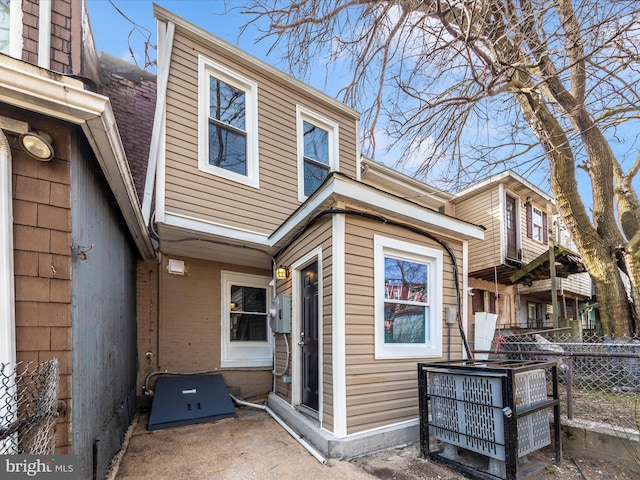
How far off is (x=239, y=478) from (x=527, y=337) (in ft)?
20.7

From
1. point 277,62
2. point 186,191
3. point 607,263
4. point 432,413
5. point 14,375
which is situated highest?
point 277,62

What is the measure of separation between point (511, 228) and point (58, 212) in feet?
38.6

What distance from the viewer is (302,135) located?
6.09 m

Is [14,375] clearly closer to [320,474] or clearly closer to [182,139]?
[320,474]

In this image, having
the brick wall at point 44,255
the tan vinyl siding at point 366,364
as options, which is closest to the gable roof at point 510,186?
the tan vinyl siding at point 366,364

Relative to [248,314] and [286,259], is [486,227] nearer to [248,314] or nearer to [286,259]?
[286,259]

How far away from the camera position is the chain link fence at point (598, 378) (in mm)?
3666

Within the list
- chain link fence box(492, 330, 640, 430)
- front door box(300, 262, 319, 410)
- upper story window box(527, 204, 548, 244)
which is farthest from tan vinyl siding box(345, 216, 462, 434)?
upper story window box(527, 204, 548, 244)

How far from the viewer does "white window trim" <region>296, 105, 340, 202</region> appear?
5.94 meters

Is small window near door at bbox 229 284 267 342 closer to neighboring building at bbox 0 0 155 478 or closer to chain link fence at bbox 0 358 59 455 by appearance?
neighboring building at bbox 0 0 155 478

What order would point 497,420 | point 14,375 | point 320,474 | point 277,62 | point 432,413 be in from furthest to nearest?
point 277,62
point 432,413
point 320,474
point 497,420
point 14,375

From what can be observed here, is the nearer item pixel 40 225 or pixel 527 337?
pixel 40 225

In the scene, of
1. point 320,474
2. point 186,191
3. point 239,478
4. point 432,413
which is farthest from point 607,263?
point 186,191

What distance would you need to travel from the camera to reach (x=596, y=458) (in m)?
3.07
